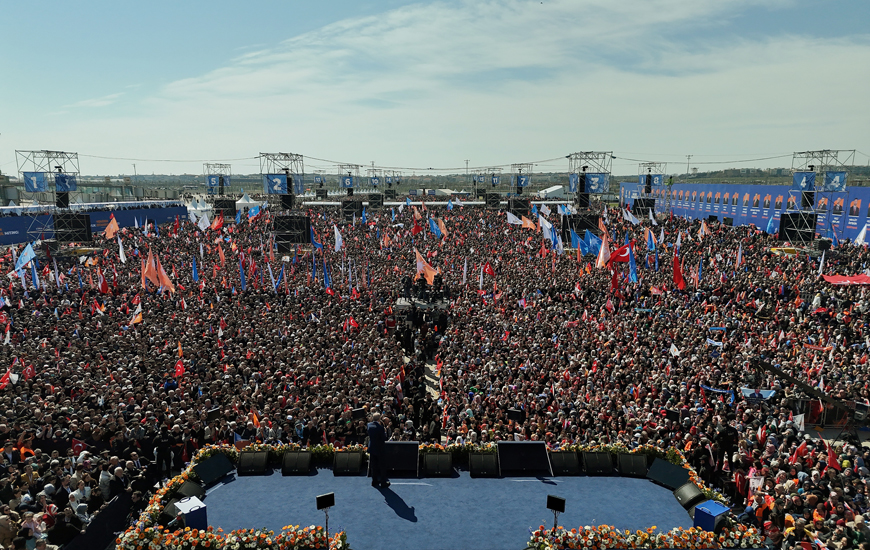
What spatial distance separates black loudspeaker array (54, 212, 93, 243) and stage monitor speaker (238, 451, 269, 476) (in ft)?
108

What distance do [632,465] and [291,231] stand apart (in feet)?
87.7

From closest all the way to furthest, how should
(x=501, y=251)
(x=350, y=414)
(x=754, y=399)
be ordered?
1. (x=350, y=414)
2. (x=754, y=399)
3. (x=501, y=251)

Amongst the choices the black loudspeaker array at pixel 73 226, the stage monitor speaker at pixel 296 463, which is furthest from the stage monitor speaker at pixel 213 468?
the black loudspeaker array at pixel 73 226

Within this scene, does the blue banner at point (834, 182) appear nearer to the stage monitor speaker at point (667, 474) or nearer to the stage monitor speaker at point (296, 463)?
the stage monitor speaker at point (667, 474)

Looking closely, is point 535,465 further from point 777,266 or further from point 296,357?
point 777,266

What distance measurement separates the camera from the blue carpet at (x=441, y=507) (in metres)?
9.53

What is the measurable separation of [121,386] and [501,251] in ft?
90.5

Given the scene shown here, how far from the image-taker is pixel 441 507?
410 inches

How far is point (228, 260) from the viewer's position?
120 feet

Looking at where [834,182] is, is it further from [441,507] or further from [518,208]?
[441,507]

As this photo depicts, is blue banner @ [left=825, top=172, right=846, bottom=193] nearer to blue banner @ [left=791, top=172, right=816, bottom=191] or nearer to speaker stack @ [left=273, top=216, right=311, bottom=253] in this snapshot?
blue banner @ [left=791, top=172, right=816, bottom=191]

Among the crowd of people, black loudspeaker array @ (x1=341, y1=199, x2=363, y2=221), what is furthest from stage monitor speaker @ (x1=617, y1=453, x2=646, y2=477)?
black loudspeaker array @ (x1=341, y1=199, x2=363, y2=221)

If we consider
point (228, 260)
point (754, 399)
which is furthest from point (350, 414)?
point (228, 260)

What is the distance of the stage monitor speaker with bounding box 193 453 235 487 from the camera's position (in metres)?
11.3
